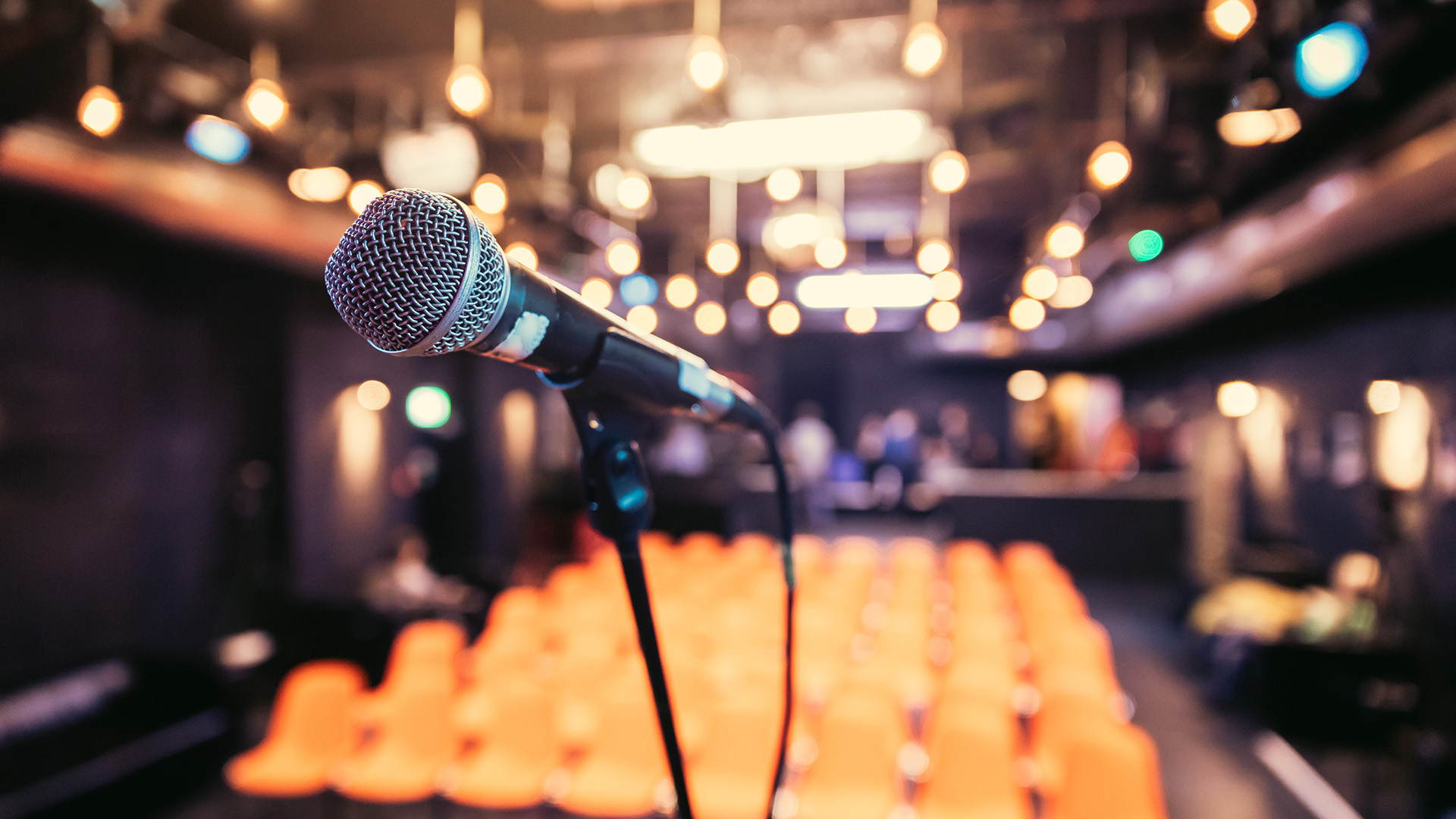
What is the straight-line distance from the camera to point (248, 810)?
405 cm

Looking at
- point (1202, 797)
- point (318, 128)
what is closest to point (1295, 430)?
point (1202, 797)

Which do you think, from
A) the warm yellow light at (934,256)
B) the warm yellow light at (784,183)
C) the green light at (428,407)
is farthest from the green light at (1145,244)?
the green light at (428,407)

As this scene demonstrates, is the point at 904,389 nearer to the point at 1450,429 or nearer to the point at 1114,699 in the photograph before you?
the point at 1450,429

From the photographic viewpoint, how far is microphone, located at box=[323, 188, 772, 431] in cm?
59

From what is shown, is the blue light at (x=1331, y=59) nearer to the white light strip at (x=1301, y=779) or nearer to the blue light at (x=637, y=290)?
the white light strip at (x=1301, y=779)

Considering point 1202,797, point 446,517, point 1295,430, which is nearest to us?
point 1202,797

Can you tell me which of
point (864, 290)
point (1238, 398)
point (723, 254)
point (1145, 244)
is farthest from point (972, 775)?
point (864, 290)

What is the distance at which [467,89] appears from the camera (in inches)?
133

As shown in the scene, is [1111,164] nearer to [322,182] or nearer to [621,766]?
[621,766]

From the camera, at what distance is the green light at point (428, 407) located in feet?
26.5

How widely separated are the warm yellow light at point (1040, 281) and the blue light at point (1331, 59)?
12.2 ft

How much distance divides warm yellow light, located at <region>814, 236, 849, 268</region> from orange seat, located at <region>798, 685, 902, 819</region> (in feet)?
12.6

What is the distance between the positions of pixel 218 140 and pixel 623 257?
9.30ft

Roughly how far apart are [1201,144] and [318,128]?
5112 mm
